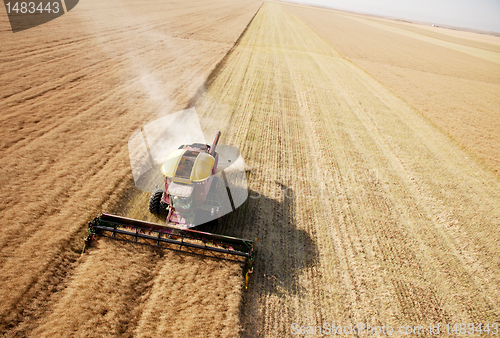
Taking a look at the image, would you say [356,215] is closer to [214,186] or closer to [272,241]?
[272,241]

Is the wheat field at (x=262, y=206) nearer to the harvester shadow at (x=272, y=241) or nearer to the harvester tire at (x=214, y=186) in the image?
the harvester shadow at (x=272, y=241)

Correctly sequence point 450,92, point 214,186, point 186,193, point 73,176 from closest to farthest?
point 186,193, point 214,186, point 73,176, point 450,92

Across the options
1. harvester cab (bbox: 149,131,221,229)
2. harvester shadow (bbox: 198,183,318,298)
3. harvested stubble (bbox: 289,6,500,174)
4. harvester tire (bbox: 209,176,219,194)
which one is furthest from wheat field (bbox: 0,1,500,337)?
harvester tire (bbox: 209,176,219,194)

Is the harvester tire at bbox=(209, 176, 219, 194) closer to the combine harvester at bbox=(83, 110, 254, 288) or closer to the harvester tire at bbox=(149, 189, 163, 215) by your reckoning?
the combine harvester at bbox=(83, 110, 254, 288)

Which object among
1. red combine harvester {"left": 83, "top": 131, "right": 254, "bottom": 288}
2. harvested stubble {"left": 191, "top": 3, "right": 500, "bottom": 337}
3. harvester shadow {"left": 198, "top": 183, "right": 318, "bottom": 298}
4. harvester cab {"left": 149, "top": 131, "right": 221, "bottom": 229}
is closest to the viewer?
harvested stubble {"left": 191, "top": 3, "right": 500, "bottom": 337}

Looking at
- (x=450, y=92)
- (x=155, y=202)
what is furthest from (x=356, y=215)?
(x=450, y=92)

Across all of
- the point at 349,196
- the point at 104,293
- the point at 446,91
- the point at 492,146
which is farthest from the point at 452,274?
the point at 446,91

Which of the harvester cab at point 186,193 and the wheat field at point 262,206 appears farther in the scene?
the harvester cab at point 186,193

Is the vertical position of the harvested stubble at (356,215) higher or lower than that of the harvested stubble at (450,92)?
lower

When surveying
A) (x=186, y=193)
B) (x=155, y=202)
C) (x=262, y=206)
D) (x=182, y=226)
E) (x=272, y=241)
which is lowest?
(x=272, y=241)

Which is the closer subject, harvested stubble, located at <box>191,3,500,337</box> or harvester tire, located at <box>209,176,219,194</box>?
harvested stubble, located at <box>191,3,500,337</box>

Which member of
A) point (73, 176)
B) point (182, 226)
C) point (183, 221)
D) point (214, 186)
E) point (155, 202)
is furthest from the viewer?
point (73, 176)

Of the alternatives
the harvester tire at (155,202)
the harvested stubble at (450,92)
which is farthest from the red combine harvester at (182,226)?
the harvested stubble at (450,92)
